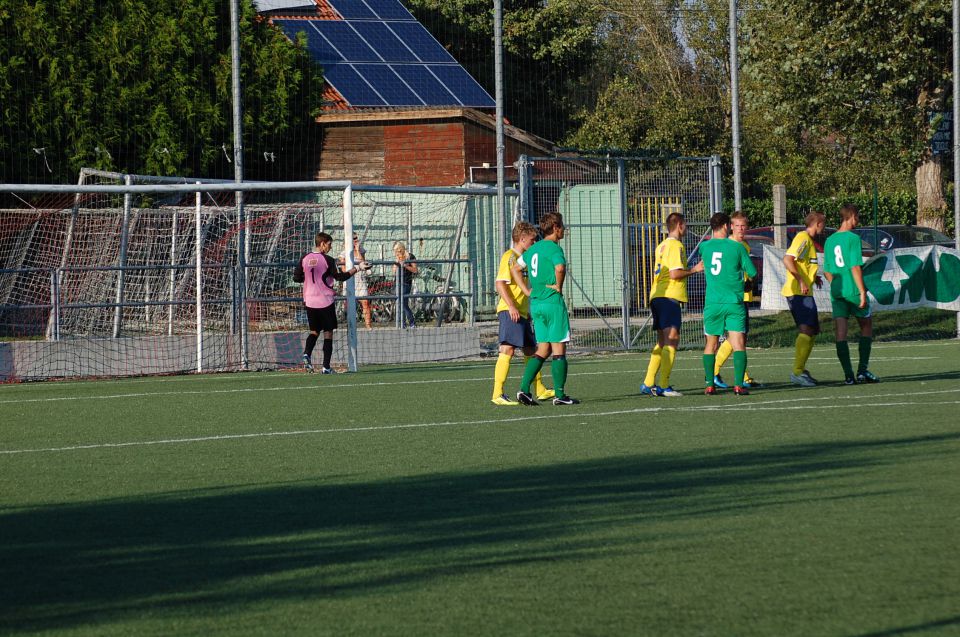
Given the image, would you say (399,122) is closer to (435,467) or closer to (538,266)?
(538,266)

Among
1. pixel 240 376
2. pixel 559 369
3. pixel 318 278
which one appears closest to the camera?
pixel 559 369

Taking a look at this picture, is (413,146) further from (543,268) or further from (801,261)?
(543,268)

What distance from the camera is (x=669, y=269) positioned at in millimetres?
13234

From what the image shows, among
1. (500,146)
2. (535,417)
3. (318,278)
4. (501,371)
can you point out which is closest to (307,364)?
(318,278)

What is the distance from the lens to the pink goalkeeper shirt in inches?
691

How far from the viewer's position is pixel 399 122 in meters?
30.8

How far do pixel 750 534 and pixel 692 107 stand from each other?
4058 cm

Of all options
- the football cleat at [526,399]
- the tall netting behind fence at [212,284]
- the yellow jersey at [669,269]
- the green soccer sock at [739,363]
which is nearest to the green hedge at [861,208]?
the tall netting behind fence at [212,284]

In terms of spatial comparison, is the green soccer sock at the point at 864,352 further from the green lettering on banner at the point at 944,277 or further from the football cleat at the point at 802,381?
the green lettering on banner at the point at 944,277

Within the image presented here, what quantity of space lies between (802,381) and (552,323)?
3.29 meters

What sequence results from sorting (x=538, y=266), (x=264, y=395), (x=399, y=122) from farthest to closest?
(x=399, y=122)
(x=264, y=395)
(x=538, y=266)

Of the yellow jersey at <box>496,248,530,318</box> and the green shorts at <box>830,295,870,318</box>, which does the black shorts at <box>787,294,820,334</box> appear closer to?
the green shorts at <box>830,295,870,318</box>

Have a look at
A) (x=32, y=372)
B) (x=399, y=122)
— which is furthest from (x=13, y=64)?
(x=32, y=372)

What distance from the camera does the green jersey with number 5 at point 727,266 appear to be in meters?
13.1
